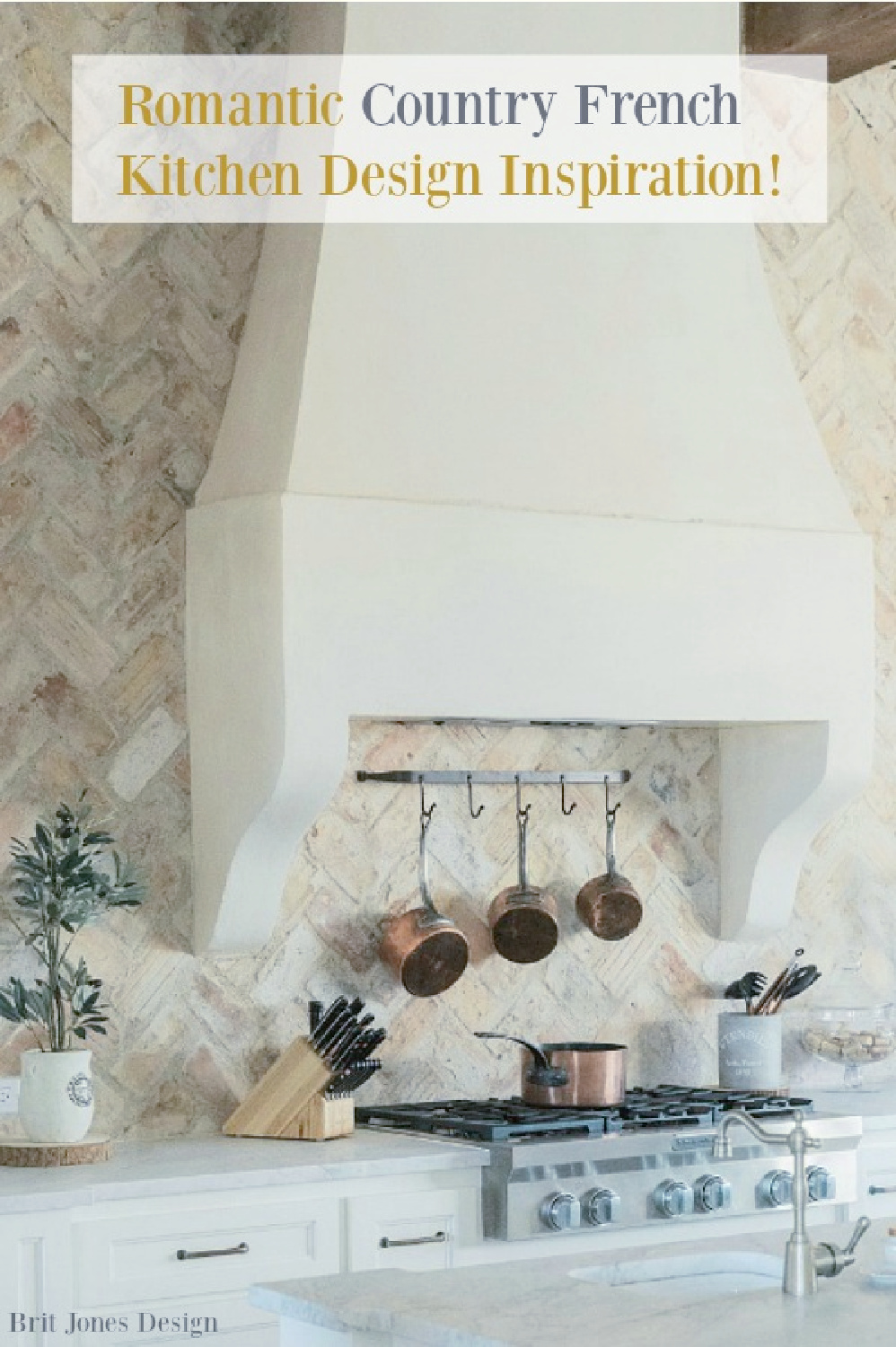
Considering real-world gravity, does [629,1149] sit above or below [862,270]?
below

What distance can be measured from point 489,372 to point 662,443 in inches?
17.9

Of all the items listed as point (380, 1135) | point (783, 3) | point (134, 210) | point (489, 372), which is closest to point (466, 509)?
point (489, 372)

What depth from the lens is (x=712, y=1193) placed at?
4332 millimetres

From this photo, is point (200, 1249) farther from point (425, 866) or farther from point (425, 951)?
point (425, 866)

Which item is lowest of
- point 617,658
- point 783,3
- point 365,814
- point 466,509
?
point 365,814

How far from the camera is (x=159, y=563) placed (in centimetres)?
446

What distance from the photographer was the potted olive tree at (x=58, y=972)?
3.94 metres

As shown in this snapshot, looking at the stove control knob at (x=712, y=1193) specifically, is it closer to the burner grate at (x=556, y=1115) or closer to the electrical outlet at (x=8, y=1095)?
the burner grate at (x=556, y=1115)

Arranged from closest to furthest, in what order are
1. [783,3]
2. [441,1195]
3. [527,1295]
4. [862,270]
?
[527,1295] < [441,1195] < [783,3] < [862,270]

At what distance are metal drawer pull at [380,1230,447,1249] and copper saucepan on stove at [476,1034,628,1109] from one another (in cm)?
55

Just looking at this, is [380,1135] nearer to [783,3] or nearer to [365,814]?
[365,814]

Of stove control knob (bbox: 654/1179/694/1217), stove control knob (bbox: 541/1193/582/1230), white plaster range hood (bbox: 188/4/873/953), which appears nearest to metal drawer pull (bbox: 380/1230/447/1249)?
stove control knob (bbox: 541/1193/582/1230)

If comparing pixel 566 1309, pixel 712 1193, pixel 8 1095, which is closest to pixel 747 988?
pixel 712 1193

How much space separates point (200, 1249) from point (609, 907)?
149cm
